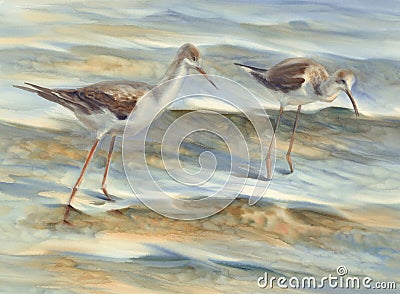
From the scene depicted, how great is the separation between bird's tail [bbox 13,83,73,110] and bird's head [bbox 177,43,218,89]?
331mm

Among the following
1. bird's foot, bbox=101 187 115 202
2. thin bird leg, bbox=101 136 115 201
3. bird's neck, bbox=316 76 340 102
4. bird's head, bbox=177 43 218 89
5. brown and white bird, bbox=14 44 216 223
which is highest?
bird's head, bbox=177 43 218 89

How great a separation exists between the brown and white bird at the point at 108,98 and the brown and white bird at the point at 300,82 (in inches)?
6.4

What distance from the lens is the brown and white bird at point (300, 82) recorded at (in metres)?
1.70

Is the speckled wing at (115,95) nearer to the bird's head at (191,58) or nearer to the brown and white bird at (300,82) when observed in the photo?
the bird's head at (191,58)

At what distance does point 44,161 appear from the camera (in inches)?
66.8

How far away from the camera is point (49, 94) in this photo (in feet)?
5.59

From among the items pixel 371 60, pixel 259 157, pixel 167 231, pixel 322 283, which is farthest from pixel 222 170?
pixel 371 60

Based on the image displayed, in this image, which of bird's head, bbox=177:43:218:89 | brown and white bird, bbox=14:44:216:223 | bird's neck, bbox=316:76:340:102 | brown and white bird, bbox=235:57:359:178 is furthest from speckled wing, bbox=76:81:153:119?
bird's neck, bbox=316:76:340:102

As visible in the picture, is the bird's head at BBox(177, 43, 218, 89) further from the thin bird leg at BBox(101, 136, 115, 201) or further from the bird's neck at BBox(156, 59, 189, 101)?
the thin bird leg at BBox(101, 136, 115, 201)

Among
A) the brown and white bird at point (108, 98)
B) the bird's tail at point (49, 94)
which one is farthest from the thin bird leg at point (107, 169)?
the bird's tail at point (49, 94)

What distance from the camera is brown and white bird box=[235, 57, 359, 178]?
5.58ft

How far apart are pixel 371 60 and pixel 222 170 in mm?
512

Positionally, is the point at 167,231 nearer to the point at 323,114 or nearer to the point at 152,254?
the point at 152,254

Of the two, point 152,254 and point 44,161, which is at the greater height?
point 44,161
